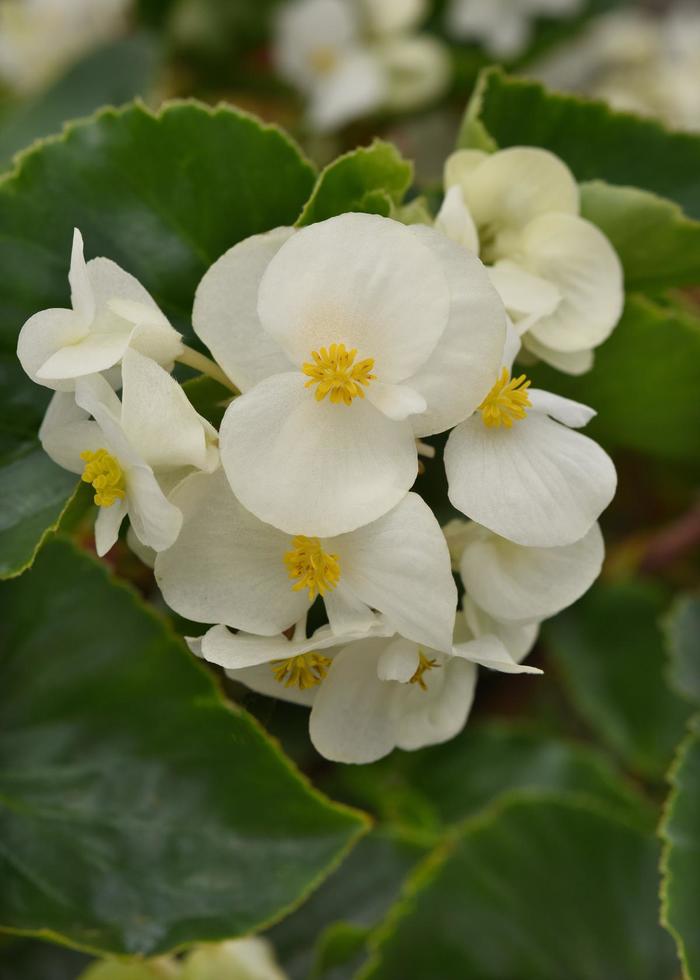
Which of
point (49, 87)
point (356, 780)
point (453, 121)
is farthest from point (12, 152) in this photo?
point (356, 780)

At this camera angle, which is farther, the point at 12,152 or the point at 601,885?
the point at 12,152

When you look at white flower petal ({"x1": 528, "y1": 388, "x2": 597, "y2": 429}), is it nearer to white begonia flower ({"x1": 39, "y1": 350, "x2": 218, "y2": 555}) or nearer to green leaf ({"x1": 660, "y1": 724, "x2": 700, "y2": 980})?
white begonia flower ({"x1": 39, "y1": 350, "x2": 218, "y2": 555})

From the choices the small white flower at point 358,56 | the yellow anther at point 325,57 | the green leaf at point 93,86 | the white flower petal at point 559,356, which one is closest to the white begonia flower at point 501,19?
the small white flower at point 358,56

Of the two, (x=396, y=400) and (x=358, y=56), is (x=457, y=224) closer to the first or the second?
(x=396, y=400)

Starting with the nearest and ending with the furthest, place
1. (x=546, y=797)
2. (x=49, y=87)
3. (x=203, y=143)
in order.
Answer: (x=203, y=143) < (x=546, y=797) < (x=49, y=87)

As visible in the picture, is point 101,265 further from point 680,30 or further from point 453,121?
point 680,30

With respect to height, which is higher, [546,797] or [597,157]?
[597,157]

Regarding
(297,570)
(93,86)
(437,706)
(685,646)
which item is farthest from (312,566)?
(93,86)

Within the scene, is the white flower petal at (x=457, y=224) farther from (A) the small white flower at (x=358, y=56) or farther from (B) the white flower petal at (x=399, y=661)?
(A) the small white flower at (x=358, y=56)
